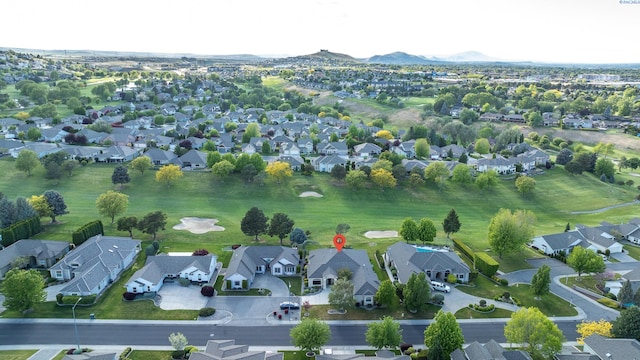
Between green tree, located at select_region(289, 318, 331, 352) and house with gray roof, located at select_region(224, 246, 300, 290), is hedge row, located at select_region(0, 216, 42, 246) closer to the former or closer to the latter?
house with gray roof, located at select_region(224, 246, 300, 290)

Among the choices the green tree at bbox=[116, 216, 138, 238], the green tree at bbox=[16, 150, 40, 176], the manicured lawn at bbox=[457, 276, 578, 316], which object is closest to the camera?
the manicured lawn at bbox=[457, 276, 578, 316]

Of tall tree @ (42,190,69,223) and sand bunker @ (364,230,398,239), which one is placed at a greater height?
tall tree @ (42,190,69,223)

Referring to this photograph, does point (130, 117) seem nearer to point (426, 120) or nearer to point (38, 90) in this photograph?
point (38, 90)

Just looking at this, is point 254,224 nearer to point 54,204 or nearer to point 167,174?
point 167,174

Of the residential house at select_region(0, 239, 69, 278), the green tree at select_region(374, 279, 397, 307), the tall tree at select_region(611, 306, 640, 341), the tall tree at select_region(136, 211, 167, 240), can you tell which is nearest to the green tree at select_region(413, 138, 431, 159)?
the green tree at select_region(374, 279, 397, 307)

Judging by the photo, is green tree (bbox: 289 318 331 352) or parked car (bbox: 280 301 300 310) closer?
green tree (bbox: 289 318 331 352)

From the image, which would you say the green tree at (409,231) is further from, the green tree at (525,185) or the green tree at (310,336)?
the green tree at (525,185)

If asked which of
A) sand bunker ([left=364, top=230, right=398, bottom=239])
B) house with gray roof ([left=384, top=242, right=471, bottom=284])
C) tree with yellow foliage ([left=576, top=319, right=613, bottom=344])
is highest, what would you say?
tree with yellow foliage ([left=576, top=319, right=613, bottom=344])

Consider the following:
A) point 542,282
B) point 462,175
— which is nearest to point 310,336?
point 542,282
